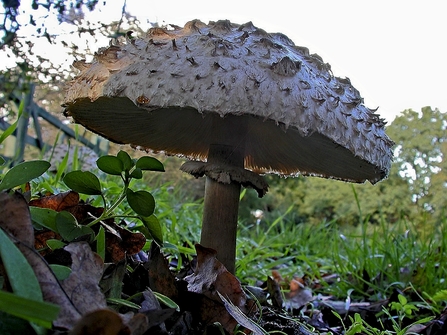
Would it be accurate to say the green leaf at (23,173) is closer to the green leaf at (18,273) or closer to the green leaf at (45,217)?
the green leaf at (45,217)

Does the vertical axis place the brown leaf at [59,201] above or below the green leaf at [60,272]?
above

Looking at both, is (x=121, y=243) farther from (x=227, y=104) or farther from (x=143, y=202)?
(x=227, y=104)

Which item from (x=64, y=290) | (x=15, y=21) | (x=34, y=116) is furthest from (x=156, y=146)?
(x=34, y=116)

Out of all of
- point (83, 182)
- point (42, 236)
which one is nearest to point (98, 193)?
point (83, 182)

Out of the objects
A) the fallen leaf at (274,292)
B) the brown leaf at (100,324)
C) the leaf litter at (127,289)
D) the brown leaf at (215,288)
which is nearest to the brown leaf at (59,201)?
the leaf litter at (127,289)

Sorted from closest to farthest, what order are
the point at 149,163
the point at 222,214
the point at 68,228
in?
the point at 68,228 → the point at 149,163 → the point at 222,214
